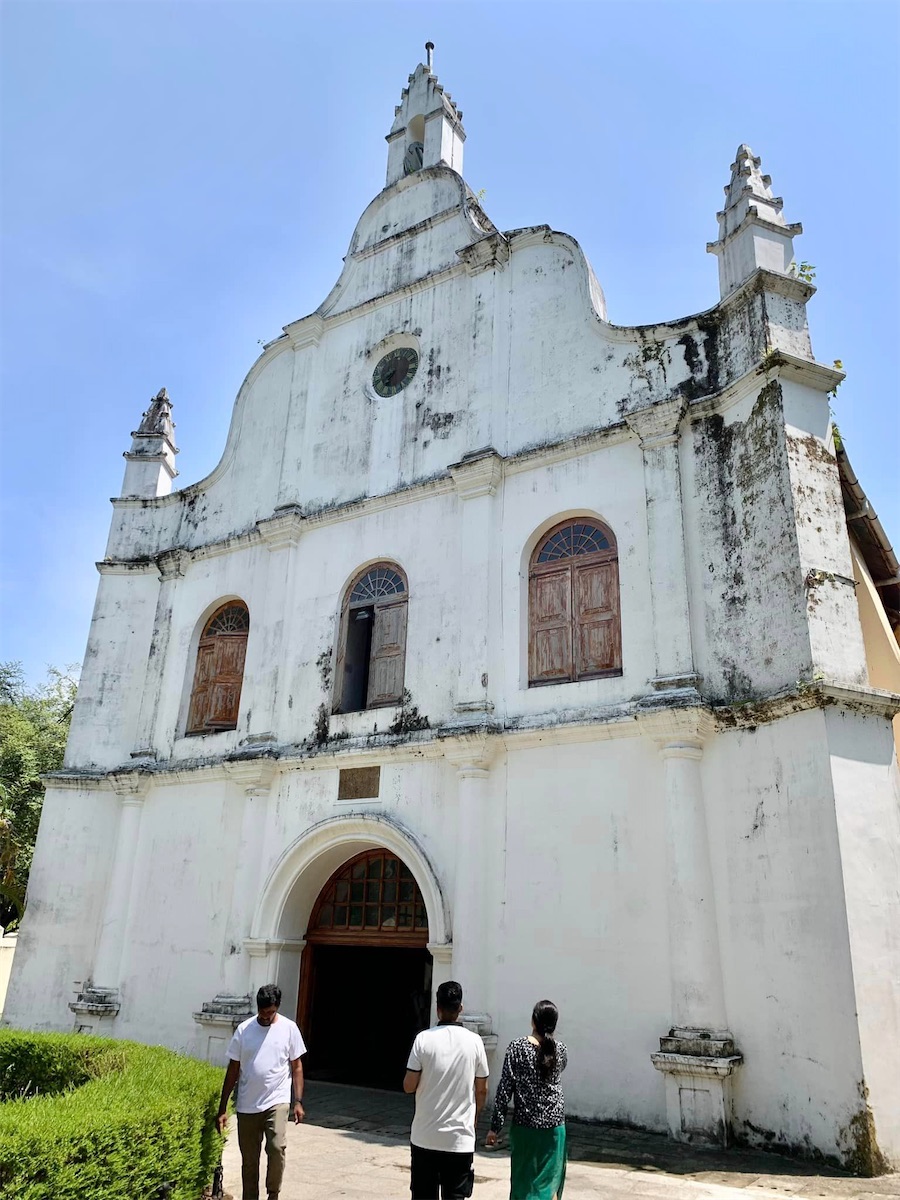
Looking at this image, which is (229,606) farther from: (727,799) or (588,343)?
(727,799)

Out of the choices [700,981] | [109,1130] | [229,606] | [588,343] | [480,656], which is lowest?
[109,1130]

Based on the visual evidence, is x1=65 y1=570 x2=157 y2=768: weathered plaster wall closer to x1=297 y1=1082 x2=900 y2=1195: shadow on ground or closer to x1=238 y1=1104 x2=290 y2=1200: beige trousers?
x1=297 y1=1082 x2=900 y2=1195: shadow on ground

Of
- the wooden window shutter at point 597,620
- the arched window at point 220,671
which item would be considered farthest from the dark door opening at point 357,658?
the wooden window shutter at point 597,620

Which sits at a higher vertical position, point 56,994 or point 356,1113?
point 56,994

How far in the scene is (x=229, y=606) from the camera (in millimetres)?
14070

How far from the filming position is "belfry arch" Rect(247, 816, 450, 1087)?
10.8 metres

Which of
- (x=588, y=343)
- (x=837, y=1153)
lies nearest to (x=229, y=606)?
(x=588, y=343)

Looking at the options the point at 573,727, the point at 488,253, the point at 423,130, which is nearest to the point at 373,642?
the point at 573,727

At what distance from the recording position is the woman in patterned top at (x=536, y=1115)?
4.68 metres

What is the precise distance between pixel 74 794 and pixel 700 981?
31.3 feet

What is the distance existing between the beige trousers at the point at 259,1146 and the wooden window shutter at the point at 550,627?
19.0 ft

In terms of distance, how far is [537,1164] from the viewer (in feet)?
15.4

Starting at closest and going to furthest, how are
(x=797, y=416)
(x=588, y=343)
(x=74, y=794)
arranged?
(x=797, y=416) → (x=588, y=343) → (x=74, y=794)

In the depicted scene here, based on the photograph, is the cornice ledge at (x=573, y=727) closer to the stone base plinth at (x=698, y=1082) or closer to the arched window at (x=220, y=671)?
the stone base plinth at (x=698, y=1082)
